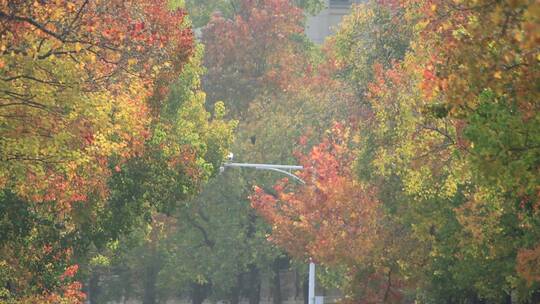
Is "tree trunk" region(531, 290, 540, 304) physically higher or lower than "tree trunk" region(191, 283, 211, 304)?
lower

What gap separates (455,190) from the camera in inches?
1319

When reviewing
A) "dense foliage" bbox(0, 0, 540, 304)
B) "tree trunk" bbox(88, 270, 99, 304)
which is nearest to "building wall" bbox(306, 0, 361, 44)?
"dense foliage" bbox(0, 0, 540, 304)

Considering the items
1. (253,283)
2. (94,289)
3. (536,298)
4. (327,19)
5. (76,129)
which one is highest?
(327,19)

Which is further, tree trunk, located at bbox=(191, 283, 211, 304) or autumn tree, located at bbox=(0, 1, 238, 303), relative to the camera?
tree trunk, located at bbox=(191, 283, 211, 304)

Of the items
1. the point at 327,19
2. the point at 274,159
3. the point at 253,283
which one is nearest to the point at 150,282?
the point at 253,283

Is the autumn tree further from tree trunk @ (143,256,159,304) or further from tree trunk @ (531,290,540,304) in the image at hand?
tree trunk @ (143,256,159,304)

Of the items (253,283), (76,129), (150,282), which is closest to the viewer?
(76,129)

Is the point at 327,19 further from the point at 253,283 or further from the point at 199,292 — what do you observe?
the point at 253,283

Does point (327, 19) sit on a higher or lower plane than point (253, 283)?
higher

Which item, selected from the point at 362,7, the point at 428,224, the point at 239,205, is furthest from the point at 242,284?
the point at 428,224

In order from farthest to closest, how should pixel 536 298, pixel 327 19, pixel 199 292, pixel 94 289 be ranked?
pixel 327 19 → pixel 199 292 → pixel 94 289 → pixel 536 298

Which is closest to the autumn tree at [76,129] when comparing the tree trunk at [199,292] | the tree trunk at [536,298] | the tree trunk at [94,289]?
the tree trunk at [536,298]

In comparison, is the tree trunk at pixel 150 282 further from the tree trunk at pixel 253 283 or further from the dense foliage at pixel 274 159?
the tree trunk at pixel 253 283

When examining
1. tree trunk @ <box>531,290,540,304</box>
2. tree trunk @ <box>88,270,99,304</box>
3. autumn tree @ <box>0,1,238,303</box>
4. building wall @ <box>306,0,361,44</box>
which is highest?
building wall @ <box>306,0,361,44</box>
